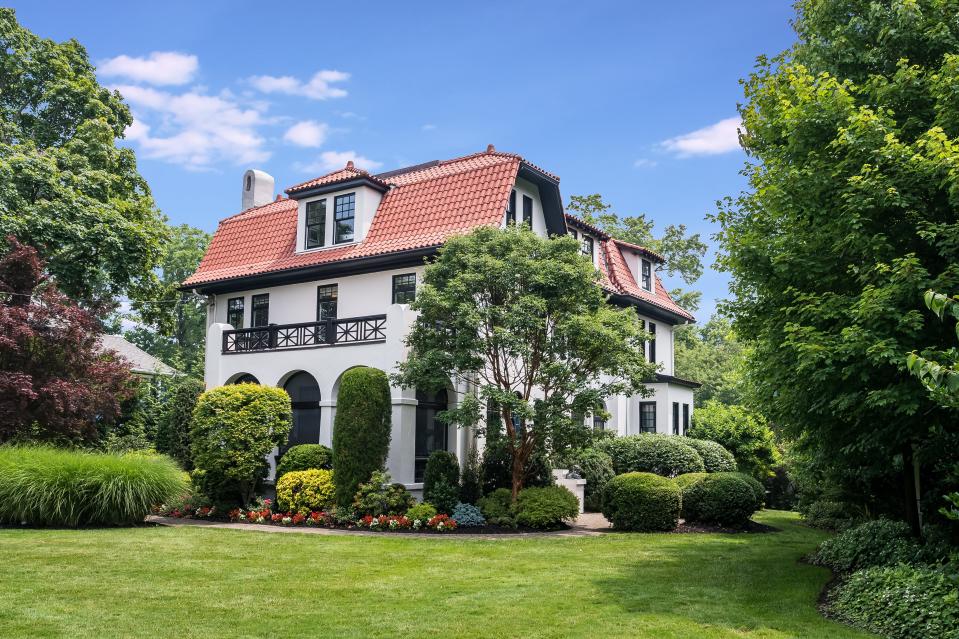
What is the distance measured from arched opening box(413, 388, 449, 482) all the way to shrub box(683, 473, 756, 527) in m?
6.71

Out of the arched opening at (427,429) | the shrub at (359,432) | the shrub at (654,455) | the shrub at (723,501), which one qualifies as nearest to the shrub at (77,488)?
the shrub at (359,432)

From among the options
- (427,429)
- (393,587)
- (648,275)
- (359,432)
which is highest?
(648,275)

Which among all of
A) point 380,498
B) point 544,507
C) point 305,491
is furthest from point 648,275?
point 305,491

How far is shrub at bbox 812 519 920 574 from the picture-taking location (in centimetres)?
1066

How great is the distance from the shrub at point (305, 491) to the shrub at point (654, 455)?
8778mm

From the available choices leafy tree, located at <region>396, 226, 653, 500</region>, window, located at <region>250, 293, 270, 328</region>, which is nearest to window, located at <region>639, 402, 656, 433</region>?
leafy tree, located at <region>396, 226, 653, 500</region>

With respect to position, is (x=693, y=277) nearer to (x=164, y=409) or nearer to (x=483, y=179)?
(x=483, y=179)

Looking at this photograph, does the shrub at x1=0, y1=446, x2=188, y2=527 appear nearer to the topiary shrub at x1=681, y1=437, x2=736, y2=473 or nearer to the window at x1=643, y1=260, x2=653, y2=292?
the topiary shrub at x1=681, y1=437, x2=736, y2=473

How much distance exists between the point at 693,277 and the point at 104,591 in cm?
4294

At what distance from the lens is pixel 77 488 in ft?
50.9

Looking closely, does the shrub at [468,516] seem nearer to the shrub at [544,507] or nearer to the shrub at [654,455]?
the shrub at [544,507]

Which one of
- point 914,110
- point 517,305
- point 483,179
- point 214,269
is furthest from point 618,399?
point 914,110

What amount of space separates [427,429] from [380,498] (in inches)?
156

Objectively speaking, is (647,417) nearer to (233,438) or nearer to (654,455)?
(654,455)
